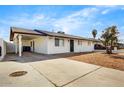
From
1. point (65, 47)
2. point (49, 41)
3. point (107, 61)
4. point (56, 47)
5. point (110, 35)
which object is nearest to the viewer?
point (107, 61)

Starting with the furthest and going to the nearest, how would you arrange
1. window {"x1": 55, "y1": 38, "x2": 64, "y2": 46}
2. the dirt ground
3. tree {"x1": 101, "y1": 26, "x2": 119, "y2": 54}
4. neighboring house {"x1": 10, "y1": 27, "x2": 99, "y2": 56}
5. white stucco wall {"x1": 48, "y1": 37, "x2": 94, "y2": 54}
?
tree {"x1": 101, "y1": 26, "x2": 119, "y2": 54} → window {"x1": 55, "y1": 38, "x2": 64, "y2": 46} → white stucco wall {"x1": 48, "y1": 37, "x2": 94, "y2": 54} → neighboring house {"x1": 10, "y1": 27, "x2": 99, "y2": 56} → the dirt ground

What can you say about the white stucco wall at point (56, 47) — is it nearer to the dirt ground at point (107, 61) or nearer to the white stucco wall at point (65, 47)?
the white stucco wall at point (65, 47)

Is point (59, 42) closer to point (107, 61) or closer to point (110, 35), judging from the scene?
point (110, 35)

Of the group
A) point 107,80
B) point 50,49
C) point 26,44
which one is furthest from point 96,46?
point 107,80

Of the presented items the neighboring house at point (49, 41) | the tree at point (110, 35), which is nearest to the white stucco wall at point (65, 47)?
the neighboring house at point (49, 41)

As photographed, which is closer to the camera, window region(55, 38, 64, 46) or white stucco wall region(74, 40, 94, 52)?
window region(55, 38, 64, 46)

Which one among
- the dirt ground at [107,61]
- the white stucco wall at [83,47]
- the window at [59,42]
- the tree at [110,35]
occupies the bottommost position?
the dirt ground at [107,61]

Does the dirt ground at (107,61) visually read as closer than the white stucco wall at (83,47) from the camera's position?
Yes

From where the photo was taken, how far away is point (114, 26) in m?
16.4

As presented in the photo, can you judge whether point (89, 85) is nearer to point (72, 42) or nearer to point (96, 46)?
point (72, 42)

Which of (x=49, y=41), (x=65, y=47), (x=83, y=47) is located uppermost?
(x=49, y=41)

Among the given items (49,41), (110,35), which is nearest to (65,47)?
(49,41)

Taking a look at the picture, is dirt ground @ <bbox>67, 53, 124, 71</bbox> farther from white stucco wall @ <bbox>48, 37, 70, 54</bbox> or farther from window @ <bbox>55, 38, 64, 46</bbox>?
window @ <bbox>55, 38, 64, 46</bbox>

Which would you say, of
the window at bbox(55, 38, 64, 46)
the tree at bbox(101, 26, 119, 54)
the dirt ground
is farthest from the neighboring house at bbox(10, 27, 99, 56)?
the dirt ground
